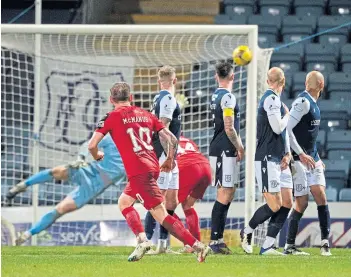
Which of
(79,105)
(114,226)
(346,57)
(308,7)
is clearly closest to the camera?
(114,226)

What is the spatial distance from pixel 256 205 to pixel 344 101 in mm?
4889

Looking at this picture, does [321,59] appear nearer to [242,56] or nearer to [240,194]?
[240,194]

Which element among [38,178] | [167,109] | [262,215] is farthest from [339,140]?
[167,109]

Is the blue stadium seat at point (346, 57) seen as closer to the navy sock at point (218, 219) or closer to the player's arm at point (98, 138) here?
the navy sock at point (218, 219)

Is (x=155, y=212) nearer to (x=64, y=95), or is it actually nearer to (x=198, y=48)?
(x=198, y=48)

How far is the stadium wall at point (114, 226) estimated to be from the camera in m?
15.4

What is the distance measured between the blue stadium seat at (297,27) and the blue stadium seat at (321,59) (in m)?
0.31

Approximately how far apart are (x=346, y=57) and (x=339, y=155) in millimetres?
2522

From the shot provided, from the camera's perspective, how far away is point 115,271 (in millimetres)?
9289

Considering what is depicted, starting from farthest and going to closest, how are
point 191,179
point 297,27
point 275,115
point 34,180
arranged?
point 297,27
point 34,180
point 191,179
point 275,115

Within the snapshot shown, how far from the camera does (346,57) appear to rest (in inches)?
791

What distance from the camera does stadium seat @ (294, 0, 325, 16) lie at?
69.7 feet

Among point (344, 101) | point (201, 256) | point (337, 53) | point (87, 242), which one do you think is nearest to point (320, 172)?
point (201, 256)

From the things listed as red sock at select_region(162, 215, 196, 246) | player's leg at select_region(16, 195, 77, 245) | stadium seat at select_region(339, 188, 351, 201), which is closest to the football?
player's leg at select_region(16, 195, 77, 245)
